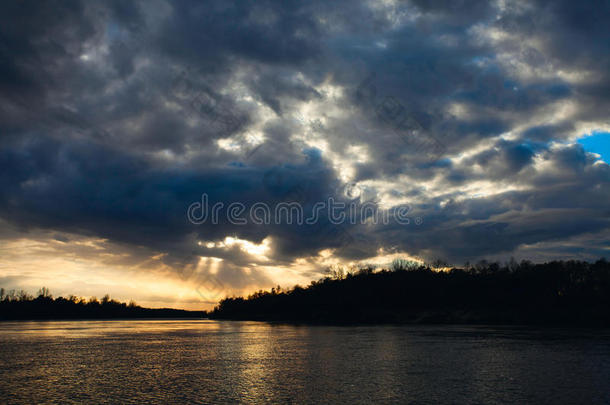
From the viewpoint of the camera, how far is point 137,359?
5291 cm

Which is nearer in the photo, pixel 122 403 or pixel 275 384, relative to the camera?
pixel 122 403

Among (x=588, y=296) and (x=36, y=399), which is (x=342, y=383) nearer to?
(x=36, y=399)

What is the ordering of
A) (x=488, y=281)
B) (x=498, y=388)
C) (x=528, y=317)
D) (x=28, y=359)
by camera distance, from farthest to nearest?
(x=488, y=281) → (x=528, y=317) → (x=28, y=359) → (x=498, y=388)

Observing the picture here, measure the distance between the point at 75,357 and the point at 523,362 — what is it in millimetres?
51449

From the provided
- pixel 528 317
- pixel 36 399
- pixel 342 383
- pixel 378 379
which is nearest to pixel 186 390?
pixel 36 399

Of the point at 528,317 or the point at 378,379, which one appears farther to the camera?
the point at 528,317

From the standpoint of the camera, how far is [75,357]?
54.7m

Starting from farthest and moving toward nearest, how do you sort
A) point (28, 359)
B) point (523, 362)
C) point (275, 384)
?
point (28, 359)
point (523, 362)
point (275, 384)


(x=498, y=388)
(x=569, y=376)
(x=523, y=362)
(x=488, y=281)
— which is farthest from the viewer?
(x=488, y=281)

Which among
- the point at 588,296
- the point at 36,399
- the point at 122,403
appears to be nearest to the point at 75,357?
the point at 36,399

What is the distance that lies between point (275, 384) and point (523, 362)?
27.6 meters

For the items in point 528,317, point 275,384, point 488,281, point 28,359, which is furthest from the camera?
point 488,281

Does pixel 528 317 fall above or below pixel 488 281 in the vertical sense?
below

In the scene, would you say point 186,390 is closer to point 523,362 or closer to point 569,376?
point 569,376
